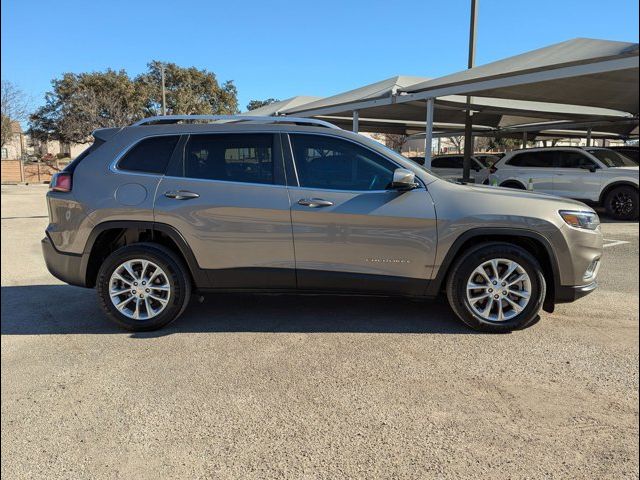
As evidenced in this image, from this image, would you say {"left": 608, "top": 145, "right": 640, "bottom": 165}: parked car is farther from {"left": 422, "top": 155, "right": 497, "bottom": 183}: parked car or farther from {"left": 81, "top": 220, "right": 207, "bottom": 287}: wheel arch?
{"left": 81, "top": 220, "right": 207, "bottom": 287}: wheel arch

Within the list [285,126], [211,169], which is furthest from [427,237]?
[211,169]

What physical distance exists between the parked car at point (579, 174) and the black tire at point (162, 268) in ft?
30.6

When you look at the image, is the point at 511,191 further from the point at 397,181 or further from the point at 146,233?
the point at 146,233

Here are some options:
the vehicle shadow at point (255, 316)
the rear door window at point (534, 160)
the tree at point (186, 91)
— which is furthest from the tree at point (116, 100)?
the vehicle shadow at point (255, 316)

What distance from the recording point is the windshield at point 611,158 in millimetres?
12111

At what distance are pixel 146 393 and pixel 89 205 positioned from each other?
1848 millimetres

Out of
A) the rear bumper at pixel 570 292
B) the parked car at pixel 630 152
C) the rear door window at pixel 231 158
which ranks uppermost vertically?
the parked car at pixel 630 152

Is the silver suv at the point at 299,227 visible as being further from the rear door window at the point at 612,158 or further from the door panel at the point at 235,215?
the rear door window at the point at 612,158

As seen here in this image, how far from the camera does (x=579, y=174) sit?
1225 centimetres

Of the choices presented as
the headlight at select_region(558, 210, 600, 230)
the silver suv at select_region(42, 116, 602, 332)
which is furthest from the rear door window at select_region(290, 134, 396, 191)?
the headlight at select_region(558, 210, 600, 230)

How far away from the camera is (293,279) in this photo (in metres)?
4.20

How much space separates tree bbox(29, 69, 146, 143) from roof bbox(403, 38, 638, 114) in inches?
1178

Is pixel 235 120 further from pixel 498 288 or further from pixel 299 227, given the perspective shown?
pixel 498 288

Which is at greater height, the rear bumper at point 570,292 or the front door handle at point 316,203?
the front door handle at point 316,203
